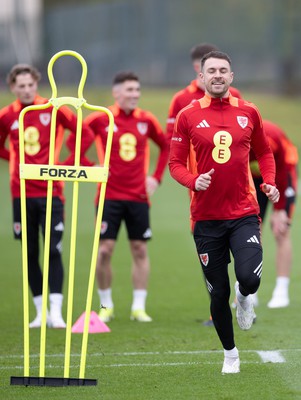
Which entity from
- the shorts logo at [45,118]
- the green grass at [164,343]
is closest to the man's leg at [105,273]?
the green grass at [164,343]

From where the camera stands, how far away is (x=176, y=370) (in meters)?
7.59

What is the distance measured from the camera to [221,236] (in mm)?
7266

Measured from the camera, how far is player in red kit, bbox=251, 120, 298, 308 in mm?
9859

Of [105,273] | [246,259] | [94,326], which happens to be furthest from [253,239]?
[105,273]

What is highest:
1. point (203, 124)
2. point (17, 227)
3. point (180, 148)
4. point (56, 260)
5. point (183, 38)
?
point (203, 124)

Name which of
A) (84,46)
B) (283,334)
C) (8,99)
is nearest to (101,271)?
(283,334)

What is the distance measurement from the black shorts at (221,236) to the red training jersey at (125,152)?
2.78 meters

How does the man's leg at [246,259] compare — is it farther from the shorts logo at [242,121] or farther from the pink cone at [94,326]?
the pink cone at [94,326]

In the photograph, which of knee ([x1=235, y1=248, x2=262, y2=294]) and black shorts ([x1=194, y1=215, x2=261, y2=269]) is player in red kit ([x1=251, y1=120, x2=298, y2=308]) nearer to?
black shorts ([x1=194, y1=215, x2=261, y2=269])

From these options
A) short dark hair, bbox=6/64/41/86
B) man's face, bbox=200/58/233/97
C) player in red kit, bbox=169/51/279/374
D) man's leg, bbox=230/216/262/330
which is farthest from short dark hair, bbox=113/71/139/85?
man's leg, bbox=230/216/262/330

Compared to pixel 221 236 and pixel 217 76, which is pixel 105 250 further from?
pixel 217 76

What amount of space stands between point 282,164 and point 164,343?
91.5 inches

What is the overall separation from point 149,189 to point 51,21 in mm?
28179

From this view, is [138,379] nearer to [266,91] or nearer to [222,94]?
[222,94]
